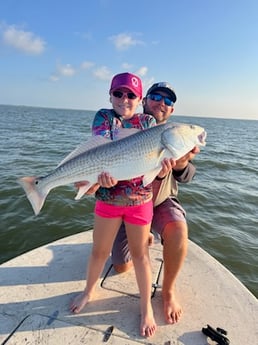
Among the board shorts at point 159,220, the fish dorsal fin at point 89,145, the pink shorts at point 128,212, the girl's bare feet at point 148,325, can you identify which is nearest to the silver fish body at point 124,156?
the fish dorsal fin at point 89,145

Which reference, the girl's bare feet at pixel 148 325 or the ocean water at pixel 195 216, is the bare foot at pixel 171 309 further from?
the ocean water at pixel 195 216

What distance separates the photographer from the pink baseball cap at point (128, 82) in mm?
3236

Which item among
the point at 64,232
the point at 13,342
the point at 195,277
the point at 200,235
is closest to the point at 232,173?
the point at 200,235

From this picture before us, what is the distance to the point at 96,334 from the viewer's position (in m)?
3.13

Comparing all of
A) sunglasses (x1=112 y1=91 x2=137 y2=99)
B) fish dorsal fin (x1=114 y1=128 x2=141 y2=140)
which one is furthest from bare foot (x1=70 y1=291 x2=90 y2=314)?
sunglasses (x1=112 y1=91 x2=137 y2=99)

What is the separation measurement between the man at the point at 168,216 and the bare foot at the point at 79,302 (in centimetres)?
77

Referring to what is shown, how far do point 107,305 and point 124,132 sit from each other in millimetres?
1971

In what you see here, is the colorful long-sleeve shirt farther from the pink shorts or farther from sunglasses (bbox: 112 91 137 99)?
sunglasses (bbox: 112 91 137 99)

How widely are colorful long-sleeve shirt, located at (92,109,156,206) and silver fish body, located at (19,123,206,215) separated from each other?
17cm

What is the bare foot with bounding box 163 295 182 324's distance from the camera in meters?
3.43

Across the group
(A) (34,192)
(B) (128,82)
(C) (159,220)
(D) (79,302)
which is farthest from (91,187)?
Result: (D) (79,302)

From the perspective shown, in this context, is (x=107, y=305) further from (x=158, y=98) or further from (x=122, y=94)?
(x=158, y=98)

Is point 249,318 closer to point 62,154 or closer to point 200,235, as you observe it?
point 200,235

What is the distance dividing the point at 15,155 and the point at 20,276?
11.8 meters
